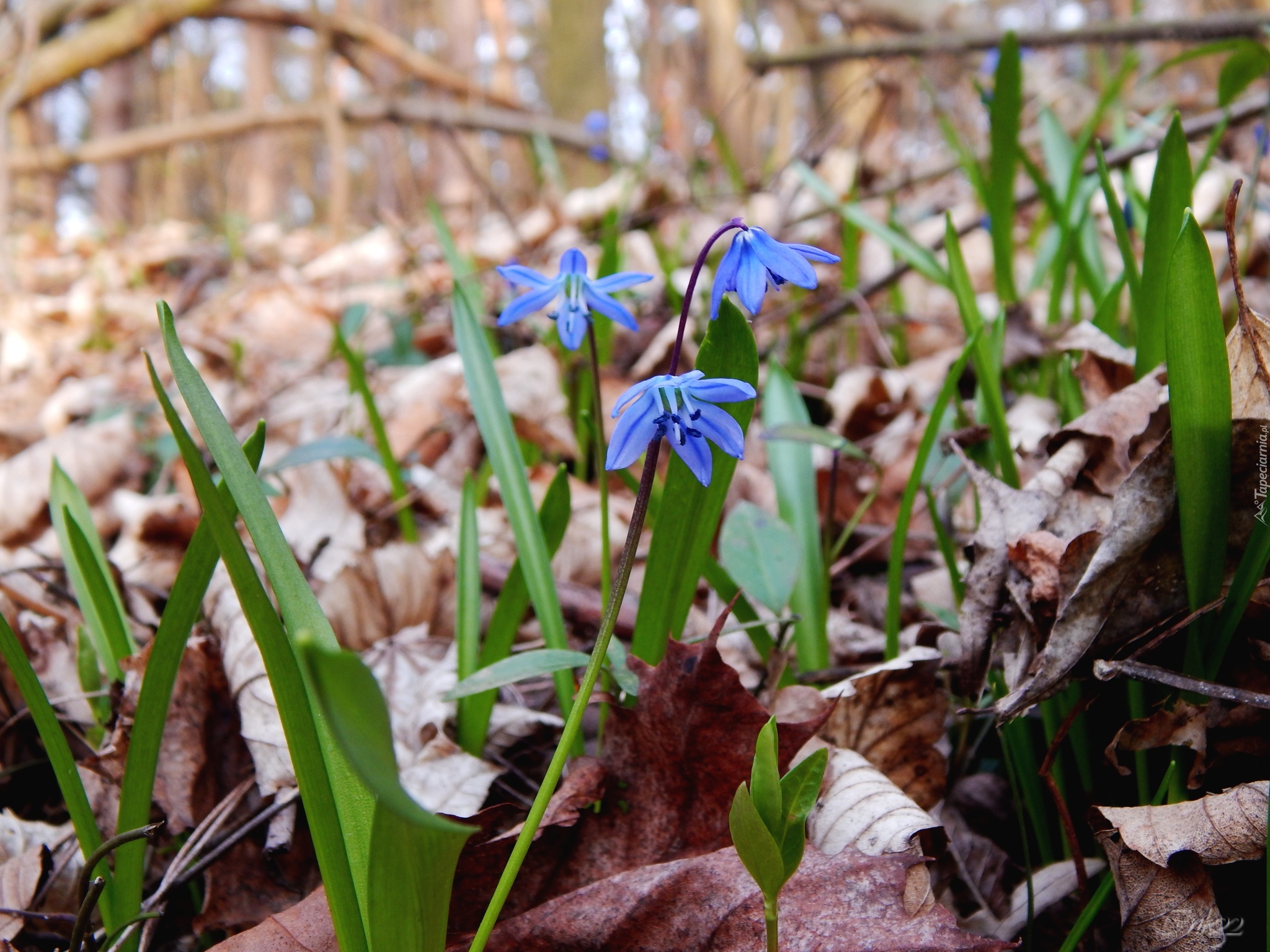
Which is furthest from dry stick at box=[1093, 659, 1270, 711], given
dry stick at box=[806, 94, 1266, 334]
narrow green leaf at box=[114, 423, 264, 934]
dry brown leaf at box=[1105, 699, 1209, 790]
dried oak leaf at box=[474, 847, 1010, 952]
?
dry stick at box=[806, 94, 1266, 334]

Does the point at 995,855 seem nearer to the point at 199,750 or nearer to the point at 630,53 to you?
the point at 199,750

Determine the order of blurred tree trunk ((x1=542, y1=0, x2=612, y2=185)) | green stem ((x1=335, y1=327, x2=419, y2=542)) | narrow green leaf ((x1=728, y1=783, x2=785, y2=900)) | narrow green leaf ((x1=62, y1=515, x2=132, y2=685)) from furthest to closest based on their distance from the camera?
blurred tree trunk ((x1=542, y1=0, x2=612, y2=185)), green stem ((x1=335, y1=327, x2=419, y2=542)), narrow green leaf ((x1=62, y1=515, x2=132, y2=685)), narrow green leaf ((x1=728, y1=783, x2=785, y2=900))

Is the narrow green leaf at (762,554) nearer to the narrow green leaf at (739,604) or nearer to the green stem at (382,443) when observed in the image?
the narrow green leaf at (739,604)

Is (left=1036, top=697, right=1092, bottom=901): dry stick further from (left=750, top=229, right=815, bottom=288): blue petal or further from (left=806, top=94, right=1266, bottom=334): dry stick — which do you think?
(left=806, top=94, right=1266, bottom=334): dry stick

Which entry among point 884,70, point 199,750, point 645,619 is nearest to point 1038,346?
point 645,619

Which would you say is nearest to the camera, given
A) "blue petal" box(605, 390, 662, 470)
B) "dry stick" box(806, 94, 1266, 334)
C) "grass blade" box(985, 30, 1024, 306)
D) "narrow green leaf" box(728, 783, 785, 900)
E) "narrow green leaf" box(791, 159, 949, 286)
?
"narrow green leaf" box(728, 783, 785, 900)
